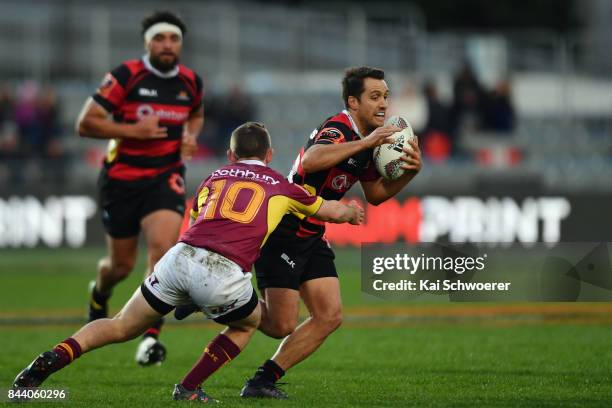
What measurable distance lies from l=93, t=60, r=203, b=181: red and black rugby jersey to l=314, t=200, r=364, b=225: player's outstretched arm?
3.34m

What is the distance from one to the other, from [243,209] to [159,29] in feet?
11.7

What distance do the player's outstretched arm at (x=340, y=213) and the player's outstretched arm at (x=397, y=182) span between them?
72 centimetres

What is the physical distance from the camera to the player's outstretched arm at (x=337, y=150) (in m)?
7.74

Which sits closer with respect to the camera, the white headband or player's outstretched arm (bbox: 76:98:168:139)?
player's outstretched arm (bbox: 76:98:168:139)

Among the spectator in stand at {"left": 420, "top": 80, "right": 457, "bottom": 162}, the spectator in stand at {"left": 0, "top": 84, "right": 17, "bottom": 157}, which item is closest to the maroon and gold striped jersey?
the spectator in stand at {"left": 420, "top": 80, "right": 457, "bottom": 162}

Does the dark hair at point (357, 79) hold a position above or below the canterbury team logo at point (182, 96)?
above

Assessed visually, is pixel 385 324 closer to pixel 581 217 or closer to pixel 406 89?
pixel 581 217

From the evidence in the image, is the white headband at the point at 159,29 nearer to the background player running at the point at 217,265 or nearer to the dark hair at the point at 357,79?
the dark hair at the point at 357,79

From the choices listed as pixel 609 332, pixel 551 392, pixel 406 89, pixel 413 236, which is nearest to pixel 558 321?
pixel 609 332

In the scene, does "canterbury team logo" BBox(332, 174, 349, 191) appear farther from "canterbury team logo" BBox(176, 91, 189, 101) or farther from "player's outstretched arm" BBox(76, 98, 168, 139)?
"canterbury team logo" BBox(176, 91, 189, 101)

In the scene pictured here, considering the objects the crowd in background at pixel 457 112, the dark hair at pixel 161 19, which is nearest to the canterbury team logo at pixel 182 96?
the dark hair at pixel 161 19

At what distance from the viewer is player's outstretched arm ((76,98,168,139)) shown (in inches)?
400

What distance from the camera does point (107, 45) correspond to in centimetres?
2452

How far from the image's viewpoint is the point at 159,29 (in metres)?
10.5
